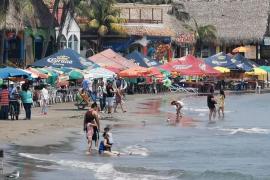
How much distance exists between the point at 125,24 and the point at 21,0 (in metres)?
21.5

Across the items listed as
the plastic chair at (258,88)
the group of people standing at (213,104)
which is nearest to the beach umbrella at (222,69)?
the plastic chair at (258,88)

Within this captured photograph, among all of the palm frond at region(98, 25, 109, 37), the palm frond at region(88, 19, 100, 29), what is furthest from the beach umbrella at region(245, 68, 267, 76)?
the palm frond at region(88, 19, 100, 29)

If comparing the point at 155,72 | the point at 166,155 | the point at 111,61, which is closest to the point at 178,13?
the point at 155,72

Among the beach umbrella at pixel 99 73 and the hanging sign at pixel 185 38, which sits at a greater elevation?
the hanging sign at pixel 185 38

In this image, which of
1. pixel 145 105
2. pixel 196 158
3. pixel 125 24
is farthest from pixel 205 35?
pixel 196 158

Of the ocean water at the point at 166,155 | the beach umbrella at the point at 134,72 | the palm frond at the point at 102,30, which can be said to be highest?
the palm frond at the point at 102,30

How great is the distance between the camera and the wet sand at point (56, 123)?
2628 centimetres

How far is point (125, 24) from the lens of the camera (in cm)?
6325

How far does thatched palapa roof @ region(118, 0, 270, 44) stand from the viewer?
77.7 m

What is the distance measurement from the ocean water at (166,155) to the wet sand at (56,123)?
2.43 feet

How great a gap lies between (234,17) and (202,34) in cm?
727

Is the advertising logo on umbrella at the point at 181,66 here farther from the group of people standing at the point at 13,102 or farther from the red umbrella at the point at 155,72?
the group of people standing at the point at 13,102

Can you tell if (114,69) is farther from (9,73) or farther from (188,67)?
(9,73)

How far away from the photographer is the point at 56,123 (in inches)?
1219
